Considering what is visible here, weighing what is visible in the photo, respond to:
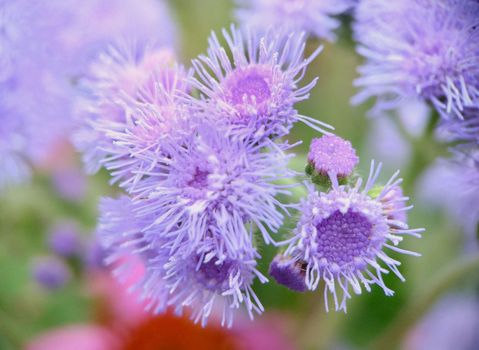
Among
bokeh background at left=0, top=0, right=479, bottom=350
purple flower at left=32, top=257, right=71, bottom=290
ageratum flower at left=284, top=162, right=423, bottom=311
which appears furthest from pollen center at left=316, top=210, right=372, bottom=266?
purple flower at left=32, top=257, right=71, bottom=290

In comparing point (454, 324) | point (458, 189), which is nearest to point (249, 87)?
point (458, 189)

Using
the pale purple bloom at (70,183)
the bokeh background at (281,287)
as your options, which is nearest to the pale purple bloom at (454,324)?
the bokeh background at (281,287)

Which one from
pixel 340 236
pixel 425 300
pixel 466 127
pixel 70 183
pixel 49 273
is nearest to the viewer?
pixel 340 236

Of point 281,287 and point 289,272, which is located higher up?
point 289,272

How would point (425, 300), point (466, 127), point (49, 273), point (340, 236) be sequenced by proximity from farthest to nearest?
point (49, 273)
point (425, 300)
point (466, 127)
point (340, 236)

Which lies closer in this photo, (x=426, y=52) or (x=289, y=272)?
(x=289, y=272)

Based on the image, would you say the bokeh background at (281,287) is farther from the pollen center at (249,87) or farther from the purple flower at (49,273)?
the pollen center at (249,87)

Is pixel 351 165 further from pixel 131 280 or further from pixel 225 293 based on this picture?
pixel 131 280

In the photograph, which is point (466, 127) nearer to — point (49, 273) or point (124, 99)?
point (124, 99)
